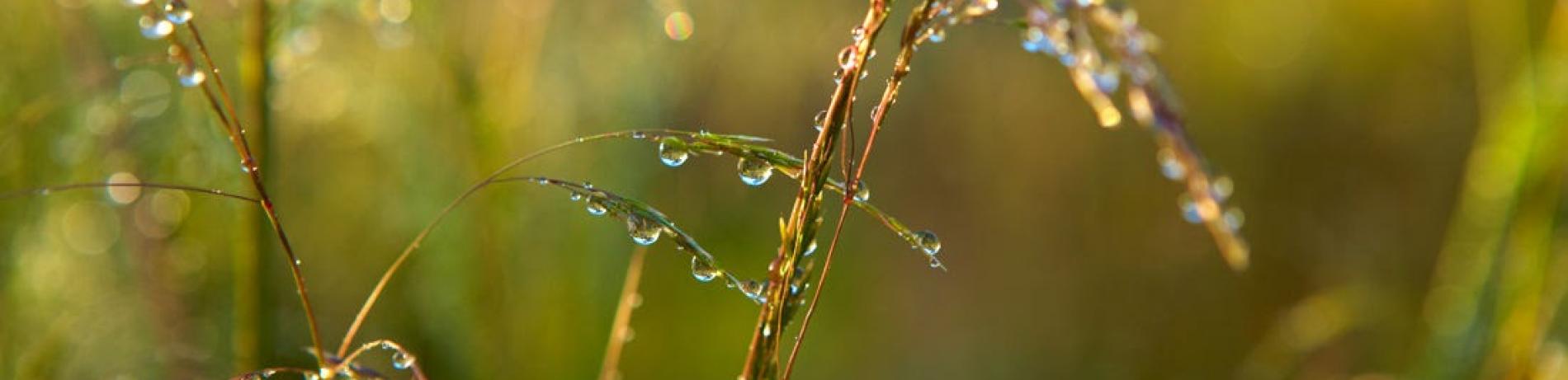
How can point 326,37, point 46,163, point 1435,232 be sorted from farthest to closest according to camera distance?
point 1435,232, point 326,37, point 46,163

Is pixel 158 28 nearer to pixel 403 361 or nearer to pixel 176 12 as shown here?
pixel 176 12

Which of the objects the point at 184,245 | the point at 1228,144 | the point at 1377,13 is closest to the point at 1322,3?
the point at 1377,13

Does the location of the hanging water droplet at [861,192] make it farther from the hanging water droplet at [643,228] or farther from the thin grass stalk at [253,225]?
the thin grass stalk at [253,225]

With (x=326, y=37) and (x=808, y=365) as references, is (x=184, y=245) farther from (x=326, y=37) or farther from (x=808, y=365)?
(x=808, y=365)

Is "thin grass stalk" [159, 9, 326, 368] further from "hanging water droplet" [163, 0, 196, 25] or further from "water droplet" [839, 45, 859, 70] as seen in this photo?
"water droplet" [839, 45, 859, 70]

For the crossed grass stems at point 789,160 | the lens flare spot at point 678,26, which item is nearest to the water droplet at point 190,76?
the crossed grass stems at point 789,160

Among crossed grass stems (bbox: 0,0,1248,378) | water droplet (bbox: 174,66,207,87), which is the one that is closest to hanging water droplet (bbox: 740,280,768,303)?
crossed grass stems (bbox: 0,0,1248,378)
